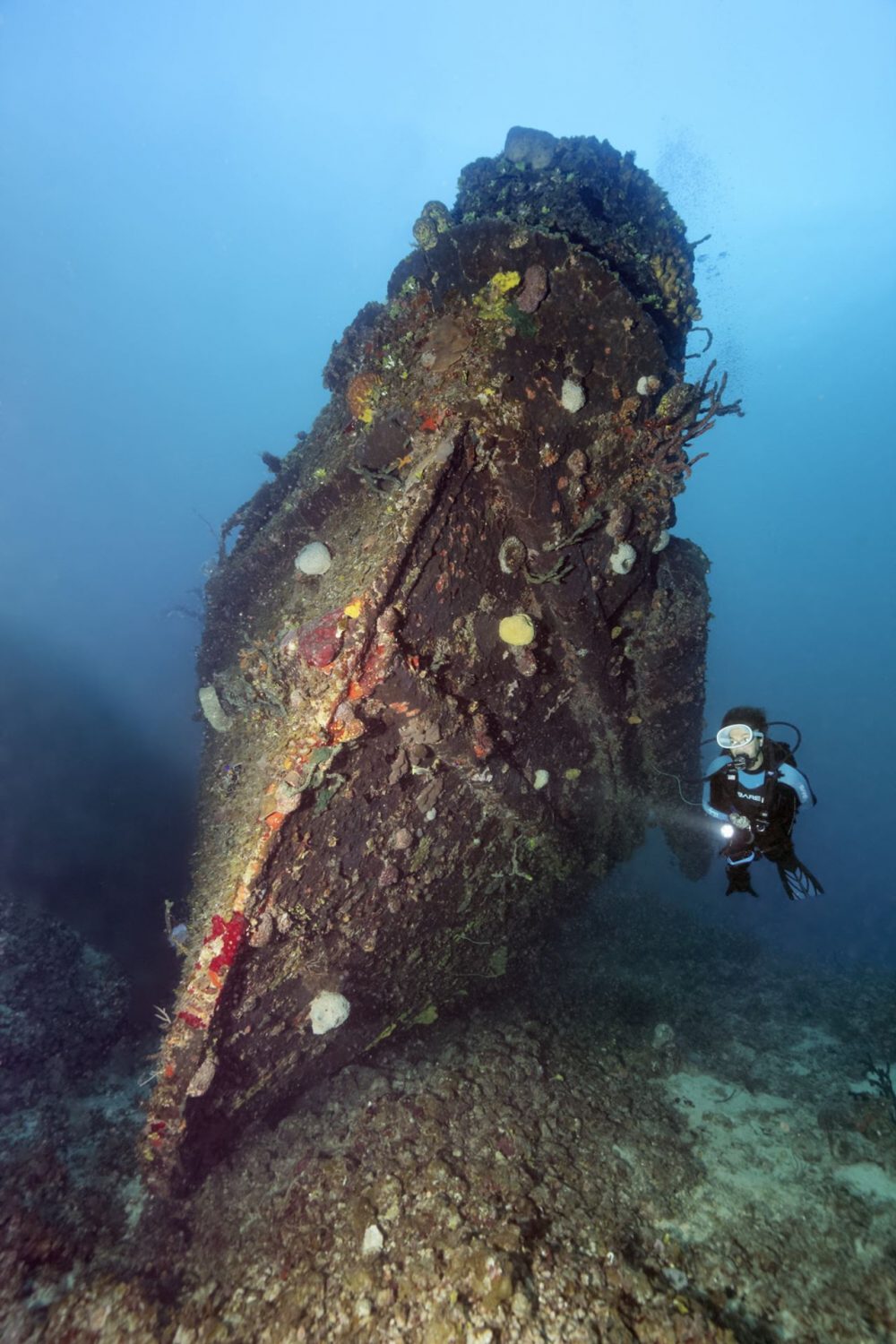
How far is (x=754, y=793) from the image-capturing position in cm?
532

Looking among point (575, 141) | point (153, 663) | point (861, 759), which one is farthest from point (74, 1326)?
point (861, 759)

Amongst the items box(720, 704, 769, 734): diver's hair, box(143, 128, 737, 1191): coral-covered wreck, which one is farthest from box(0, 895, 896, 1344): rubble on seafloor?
box(720, 704, 769, 734): diver's hair

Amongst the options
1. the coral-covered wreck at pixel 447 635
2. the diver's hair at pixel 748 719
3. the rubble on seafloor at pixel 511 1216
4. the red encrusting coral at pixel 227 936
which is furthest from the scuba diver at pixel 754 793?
the red encrusting coral at pixel 227 936

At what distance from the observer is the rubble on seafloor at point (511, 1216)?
11.3ft

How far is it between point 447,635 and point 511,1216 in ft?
13.1

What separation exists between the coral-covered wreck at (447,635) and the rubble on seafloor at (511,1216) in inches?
20.3

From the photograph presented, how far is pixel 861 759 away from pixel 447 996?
4845cm

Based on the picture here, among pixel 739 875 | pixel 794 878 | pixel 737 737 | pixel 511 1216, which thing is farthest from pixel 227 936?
pixel 794 878

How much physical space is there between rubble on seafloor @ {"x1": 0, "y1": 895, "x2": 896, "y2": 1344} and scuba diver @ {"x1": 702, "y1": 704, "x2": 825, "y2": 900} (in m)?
2.24

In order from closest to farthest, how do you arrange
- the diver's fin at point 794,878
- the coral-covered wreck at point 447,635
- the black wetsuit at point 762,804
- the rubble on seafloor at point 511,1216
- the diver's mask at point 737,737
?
the rubble on seafloor at point 511,1216
the coral-covered wreck at point 447,635
the diver's mask at point 737,737
the black wetsuit at point 762,804
the diver's fin at point 794,878

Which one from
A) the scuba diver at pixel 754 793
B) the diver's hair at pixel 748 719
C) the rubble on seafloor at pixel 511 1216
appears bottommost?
the rubble on seafloor at pixel 511 1216

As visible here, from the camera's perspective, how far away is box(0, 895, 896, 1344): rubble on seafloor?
11.3ft

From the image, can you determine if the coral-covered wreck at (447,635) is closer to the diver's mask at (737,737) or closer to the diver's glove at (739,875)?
the diver's mask at (737,737)

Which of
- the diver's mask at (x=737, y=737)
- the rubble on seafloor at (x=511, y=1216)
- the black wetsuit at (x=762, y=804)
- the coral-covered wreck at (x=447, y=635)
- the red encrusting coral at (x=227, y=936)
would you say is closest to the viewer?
the rubble on seafloor at (x=511, y=1216)
